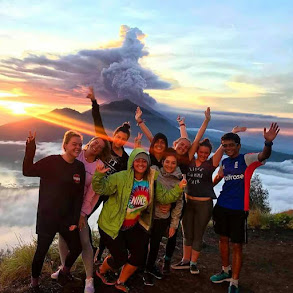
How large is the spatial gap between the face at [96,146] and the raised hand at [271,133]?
2.27 metres

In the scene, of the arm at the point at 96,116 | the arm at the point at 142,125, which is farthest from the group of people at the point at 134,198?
the arm at the point at 142,125

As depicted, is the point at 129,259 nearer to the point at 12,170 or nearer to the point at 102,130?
the point at 102,130

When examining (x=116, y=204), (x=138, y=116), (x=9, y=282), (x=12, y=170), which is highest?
(x=138, y=116)

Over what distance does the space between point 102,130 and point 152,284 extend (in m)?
2.58

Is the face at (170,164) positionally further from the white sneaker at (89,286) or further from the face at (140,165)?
the white sneaker at (89,286)

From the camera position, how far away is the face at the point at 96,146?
5.11m

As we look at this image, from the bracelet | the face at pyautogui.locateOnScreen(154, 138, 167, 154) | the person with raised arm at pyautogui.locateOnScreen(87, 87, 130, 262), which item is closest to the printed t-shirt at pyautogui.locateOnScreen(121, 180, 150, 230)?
the person with raised arm at pyautogui.locateOnScreen(87, 87, 130, 262)

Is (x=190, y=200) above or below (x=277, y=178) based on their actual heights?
above

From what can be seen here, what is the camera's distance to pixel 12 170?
486 ft

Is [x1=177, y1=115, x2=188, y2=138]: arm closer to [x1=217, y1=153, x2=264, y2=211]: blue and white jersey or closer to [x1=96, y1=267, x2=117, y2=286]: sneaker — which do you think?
[x1=217, y1=153, x2=264, y2=211]: blue and white jersey

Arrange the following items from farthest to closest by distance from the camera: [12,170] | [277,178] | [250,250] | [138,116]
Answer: [277,178]
[12,170]
[250,250]
[138,116]

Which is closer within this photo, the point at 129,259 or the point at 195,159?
the point at 129,259

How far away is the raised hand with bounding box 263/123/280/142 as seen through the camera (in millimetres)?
4922

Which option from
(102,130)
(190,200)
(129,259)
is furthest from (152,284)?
(102,130)
